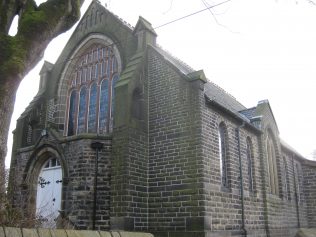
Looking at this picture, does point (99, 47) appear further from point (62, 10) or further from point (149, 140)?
point (62, 10)

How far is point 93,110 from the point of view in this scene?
16.8 metres

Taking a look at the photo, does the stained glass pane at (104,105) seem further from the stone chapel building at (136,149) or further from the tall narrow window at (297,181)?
the tall narrow window at (297,181)

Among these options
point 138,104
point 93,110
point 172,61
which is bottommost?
point 138,104

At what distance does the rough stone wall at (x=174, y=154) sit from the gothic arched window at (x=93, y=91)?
7.81 ft

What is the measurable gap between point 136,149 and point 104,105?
360 centimetres

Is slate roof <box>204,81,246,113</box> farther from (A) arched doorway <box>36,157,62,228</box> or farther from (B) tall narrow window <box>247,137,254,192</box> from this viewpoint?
(A) arched doorway <box>36,157,62,228</box>

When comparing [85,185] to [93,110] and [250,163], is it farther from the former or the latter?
[250,163]

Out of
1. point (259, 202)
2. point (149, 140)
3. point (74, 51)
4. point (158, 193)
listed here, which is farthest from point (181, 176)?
point (74, 51)

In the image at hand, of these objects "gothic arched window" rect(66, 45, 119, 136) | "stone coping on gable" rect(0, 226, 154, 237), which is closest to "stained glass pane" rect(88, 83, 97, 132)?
"gothic arched window" rect(66, 45, 119, 136)

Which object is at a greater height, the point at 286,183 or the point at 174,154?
the point at 174,154

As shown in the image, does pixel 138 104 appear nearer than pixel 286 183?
Yes

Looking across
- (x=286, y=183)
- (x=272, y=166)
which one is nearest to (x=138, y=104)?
(x=272, y=166)

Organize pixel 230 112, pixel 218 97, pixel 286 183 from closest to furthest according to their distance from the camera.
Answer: pixel 230 112 → pixel 218 97 → pixel 286 183

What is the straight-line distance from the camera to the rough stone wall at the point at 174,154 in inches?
498
